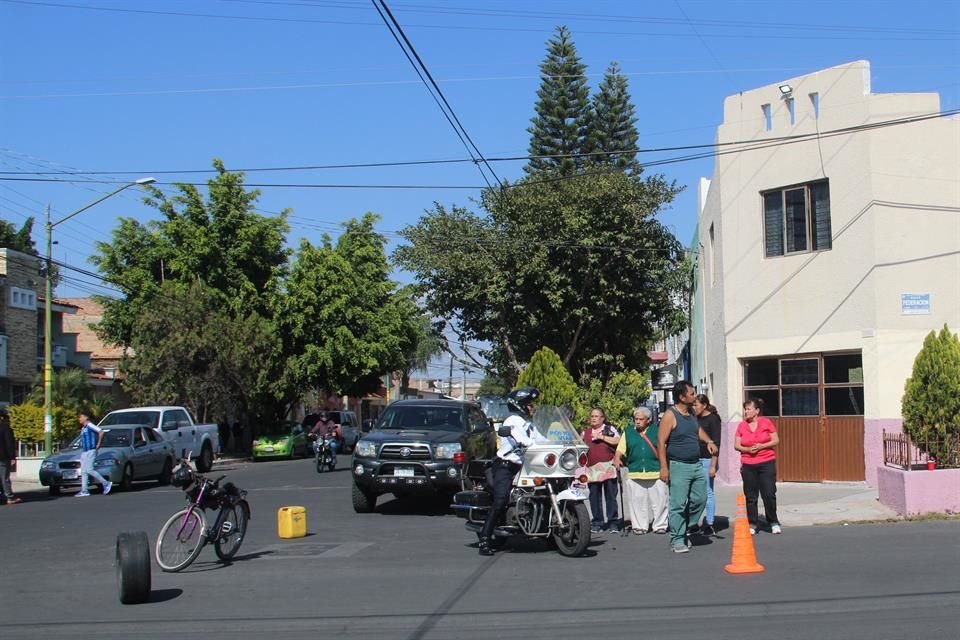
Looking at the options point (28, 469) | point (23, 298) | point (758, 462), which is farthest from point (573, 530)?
point (23, 298)

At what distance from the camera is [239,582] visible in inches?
418

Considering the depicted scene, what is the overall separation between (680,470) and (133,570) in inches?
232

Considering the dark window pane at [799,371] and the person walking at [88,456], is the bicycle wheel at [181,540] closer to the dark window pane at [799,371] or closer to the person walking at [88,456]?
the dark window pane at [799,371]

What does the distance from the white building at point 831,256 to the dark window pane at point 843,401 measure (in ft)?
0.08

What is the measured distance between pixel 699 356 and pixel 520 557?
59.5ft

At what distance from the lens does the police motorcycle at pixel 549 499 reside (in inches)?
464

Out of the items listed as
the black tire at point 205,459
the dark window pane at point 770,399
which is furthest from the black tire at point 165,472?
the dark window pane at point 770,399

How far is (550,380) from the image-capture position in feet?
78.8

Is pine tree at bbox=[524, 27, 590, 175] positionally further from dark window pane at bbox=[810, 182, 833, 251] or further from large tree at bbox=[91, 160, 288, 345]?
dark window pane at bbox=[810, 182, 833, 251]

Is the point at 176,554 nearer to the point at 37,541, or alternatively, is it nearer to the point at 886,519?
the point at 37,541

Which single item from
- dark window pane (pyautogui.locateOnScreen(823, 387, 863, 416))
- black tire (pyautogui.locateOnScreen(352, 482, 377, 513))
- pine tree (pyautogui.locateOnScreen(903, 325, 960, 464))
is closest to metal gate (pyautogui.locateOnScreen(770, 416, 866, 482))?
dark window pane (pyautogui.locateOnScreen(823, 387, 863, 416))

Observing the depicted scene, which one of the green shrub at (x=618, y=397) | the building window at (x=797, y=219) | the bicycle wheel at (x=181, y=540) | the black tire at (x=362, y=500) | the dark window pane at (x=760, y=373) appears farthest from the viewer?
the green shrub at (x=618, y=397)

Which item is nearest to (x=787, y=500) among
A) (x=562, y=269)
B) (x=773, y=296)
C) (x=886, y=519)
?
(x=886, y=519)

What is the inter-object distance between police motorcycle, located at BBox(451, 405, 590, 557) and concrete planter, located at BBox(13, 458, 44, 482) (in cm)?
2022
